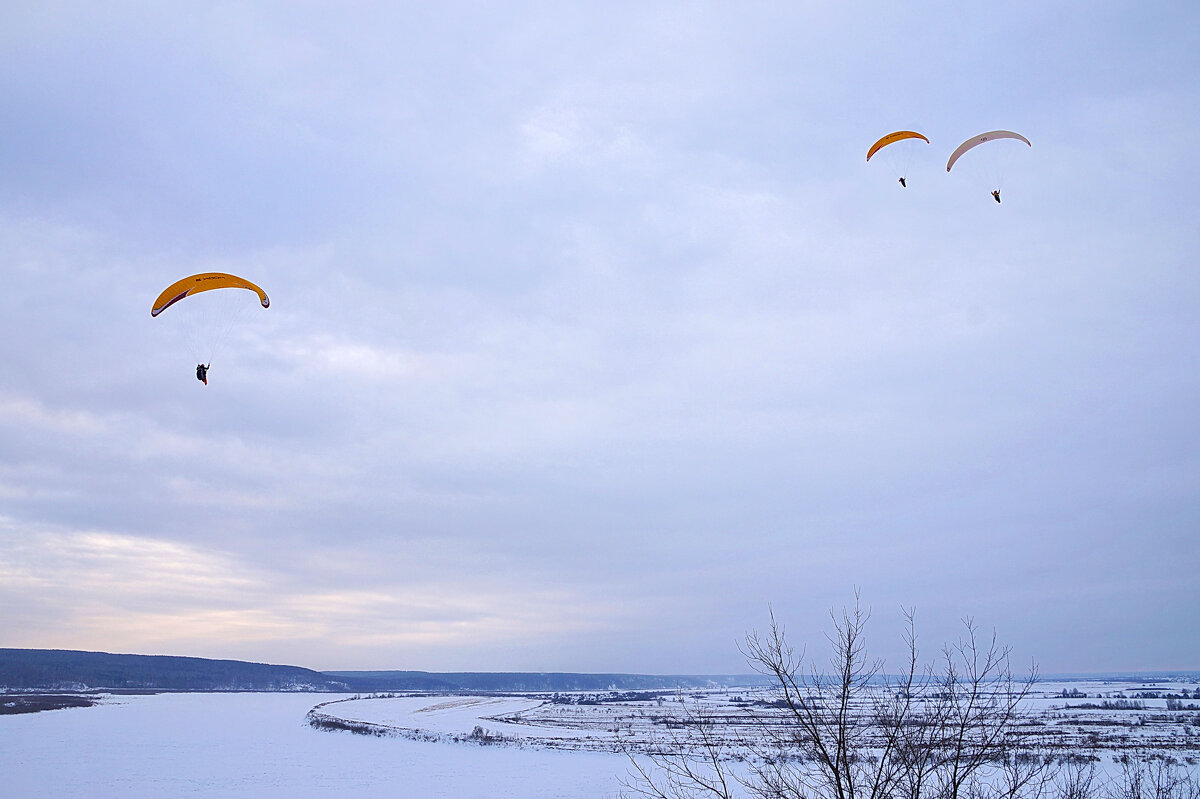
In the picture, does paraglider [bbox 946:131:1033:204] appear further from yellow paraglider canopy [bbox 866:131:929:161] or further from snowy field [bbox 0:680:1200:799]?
snowy field [bbox 0:680:1200:799]

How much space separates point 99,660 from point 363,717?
13933 cm

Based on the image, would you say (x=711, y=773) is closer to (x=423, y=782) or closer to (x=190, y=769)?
(x=423, y=782)

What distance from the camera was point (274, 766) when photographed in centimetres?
3281

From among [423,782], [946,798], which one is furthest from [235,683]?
[946,798]

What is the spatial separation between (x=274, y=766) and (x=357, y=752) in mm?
6509

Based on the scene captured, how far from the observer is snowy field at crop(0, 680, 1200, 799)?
26.9 meters

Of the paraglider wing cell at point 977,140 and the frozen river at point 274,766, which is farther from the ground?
the paraglider wing cell at point 977,140

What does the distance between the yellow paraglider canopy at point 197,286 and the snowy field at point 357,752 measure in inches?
540

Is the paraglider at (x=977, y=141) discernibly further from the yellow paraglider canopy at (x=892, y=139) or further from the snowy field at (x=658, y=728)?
the snowy field at (x=658, y=728)

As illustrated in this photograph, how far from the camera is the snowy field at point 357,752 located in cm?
2688

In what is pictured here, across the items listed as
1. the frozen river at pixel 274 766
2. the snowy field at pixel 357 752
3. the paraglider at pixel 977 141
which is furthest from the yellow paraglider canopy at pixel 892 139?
the frozen river at pixel 274 766

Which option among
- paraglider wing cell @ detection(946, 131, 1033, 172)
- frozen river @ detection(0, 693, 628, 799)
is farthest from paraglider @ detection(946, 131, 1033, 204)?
frozen river @ detection(0, 693, 628, 799)

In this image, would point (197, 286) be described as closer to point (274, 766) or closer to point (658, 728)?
point (274, 766)

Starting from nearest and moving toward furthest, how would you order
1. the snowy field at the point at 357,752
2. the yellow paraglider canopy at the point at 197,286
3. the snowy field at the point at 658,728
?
the yellow paraglider canopy at the point at 197,286 < the snowy field at the point at 357,752 < the snowy field at the point at 658,728
